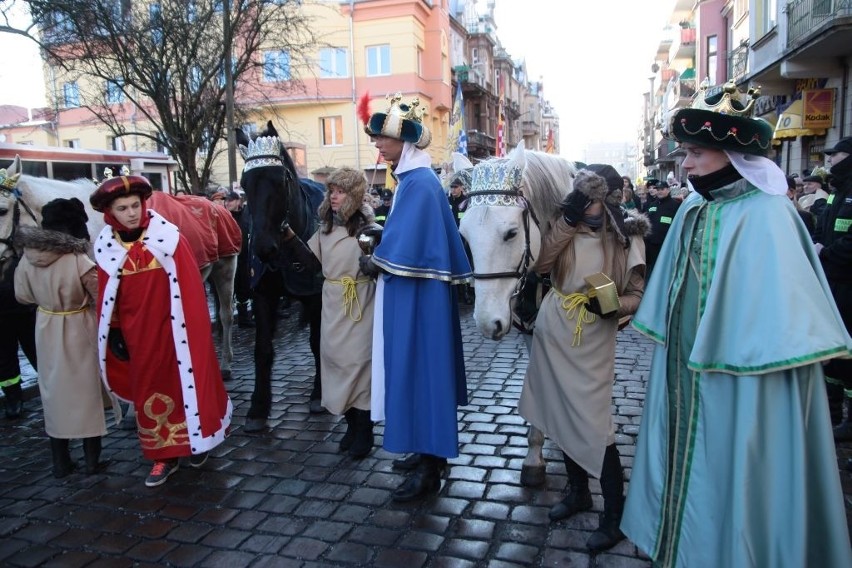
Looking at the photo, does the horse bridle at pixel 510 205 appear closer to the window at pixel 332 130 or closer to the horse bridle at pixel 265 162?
the horse bridle at pixel 265 162

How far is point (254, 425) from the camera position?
4992 mm

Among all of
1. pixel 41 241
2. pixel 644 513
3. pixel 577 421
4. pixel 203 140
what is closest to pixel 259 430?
pixel 41 241

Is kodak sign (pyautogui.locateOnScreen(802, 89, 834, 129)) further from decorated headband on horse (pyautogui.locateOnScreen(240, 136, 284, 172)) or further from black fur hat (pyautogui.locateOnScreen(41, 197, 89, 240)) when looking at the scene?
black fur hat (pyautogui.locateOnScreen(41, 197, 89, 240))

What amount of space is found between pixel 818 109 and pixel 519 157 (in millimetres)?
13249

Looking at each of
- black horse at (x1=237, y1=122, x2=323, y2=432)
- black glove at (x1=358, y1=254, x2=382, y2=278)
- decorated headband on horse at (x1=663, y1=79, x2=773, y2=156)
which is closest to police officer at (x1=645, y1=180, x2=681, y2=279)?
black horse at (x1=237, y1=122, x2=323, y2=432)

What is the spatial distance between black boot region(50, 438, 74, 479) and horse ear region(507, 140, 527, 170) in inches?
145

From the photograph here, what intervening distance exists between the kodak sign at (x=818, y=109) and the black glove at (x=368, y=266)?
43.8 ft

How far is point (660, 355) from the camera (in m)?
2.70

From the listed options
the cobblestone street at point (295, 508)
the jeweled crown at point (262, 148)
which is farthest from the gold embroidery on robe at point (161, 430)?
the jeweled crown at point (262, 148)

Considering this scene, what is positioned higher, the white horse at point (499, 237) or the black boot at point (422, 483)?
the white horse at point (499, 237)

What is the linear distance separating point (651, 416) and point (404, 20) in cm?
3099

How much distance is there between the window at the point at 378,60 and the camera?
30.7 meters

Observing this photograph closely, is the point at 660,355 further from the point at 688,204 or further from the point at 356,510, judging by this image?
the point at 356,510

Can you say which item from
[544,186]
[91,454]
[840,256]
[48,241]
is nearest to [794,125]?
[840,256]
